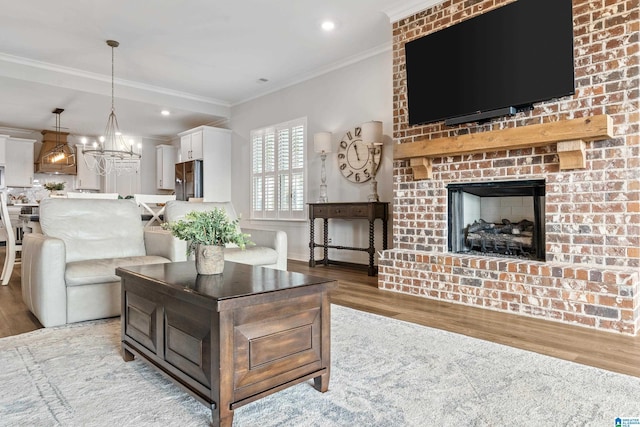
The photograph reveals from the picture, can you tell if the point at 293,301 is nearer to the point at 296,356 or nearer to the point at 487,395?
the point at 296,356

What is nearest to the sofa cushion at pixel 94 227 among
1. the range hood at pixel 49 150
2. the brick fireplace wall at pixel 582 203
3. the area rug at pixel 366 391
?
the area rug at pixel 366 391

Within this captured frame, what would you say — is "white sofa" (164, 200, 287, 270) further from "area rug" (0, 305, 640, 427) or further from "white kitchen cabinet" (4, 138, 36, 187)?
"white kitchen cabinet" (4, 138, 36, 187)

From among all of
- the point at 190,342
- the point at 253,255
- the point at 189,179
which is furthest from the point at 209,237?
the point at 189,179

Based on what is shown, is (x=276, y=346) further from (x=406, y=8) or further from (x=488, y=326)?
(x=406, y=8)

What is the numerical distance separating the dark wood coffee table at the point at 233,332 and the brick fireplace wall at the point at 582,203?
2.00m

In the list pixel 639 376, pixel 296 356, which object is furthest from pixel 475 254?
pixel 296 356

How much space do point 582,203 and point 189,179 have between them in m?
6.56

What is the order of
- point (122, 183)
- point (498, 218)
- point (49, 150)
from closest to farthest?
point (498, 218) < point (49, 150) < point (122, 183)

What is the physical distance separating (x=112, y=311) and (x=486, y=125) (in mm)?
3380

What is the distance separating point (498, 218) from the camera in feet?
12.6

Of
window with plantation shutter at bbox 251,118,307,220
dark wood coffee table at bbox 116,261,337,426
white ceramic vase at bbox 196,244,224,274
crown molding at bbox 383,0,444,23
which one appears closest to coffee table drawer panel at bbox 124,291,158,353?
dark wood coffee table at bbox 116,261,337,426

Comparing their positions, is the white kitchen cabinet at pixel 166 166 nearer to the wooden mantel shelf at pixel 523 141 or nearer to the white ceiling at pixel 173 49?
the white ceiling at pixel 173 49

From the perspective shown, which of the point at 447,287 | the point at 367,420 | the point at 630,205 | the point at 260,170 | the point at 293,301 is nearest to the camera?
the point at 367,420

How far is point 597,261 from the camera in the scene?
2.84 metres
